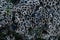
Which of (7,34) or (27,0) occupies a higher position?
(27,0)

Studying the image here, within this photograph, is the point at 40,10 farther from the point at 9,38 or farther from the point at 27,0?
the point at 9,38

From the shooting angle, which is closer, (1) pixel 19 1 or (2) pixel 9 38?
(2) pixel 9 38

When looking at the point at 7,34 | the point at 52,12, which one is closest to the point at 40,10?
the point at 52,12

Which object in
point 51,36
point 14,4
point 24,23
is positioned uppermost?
point 14,4

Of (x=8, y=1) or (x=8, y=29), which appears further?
(x=8, y=1)

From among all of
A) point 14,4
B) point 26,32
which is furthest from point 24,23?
point 14,4

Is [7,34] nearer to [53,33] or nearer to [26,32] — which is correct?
[26,32]
